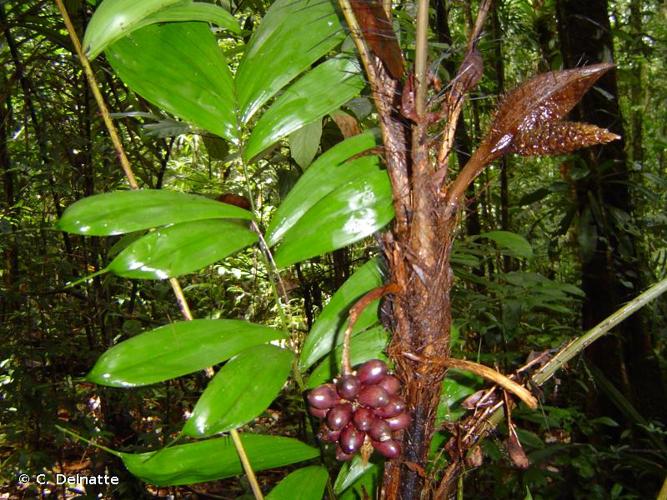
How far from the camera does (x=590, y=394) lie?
99.7 inches

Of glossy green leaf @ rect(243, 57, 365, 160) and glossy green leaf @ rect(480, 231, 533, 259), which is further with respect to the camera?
glossy green leaf @ rect(480, 231, 533, 259)

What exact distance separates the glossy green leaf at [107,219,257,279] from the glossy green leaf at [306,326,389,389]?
6.7 inches

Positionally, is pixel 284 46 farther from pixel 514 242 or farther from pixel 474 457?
pixel 514 242

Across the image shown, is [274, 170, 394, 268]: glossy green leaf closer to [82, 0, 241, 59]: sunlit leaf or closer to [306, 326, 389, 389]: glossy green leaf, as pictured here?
[306, 326, 389, 389]: glossy green leaf

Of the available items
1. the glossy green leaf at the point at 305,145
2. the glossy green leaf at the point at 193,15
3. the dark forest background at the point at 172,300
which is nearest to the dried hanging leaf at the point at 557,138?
the glossy green leaf at the point at 193,15

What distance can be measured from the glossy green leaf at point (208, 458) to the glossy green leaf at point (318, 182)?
23 centimetres

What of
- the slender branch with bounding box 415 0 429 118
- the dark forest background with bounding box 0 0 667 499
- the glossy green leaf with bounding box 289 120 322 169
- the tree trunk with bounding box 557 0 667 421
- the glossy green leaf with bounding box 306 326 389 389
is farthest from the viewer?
the tree trunk with bounding box 557 0 667 421

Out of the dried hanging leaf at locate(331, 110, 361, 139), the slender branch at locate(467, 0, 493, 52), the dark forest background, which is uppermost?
the slender branch at locate(467, 0, 493, 52)

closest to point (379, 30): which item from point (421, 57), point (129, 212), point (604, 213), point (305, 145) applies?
point (421, 57)

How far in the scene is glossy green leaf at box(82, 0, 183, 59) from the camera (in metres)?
0.50

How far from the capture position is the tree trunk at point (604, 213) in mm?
2191

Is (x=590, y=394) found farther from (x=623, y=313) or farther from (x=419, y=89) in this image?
(x=419, y=89)

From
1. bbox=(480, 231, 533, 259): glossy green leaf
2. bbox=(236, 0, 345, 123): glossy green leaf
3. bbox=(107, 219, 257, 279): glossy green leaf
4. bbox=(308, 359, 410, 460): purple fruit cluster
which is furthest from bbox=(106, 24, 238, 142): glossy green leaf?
bbox=(480, 231, 533, 259): glossy green leaf

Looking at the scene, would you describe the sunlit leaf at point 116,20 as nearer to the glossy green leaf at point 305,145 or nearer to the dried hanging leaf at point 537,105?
the dried hanging leaf at point 537,105
